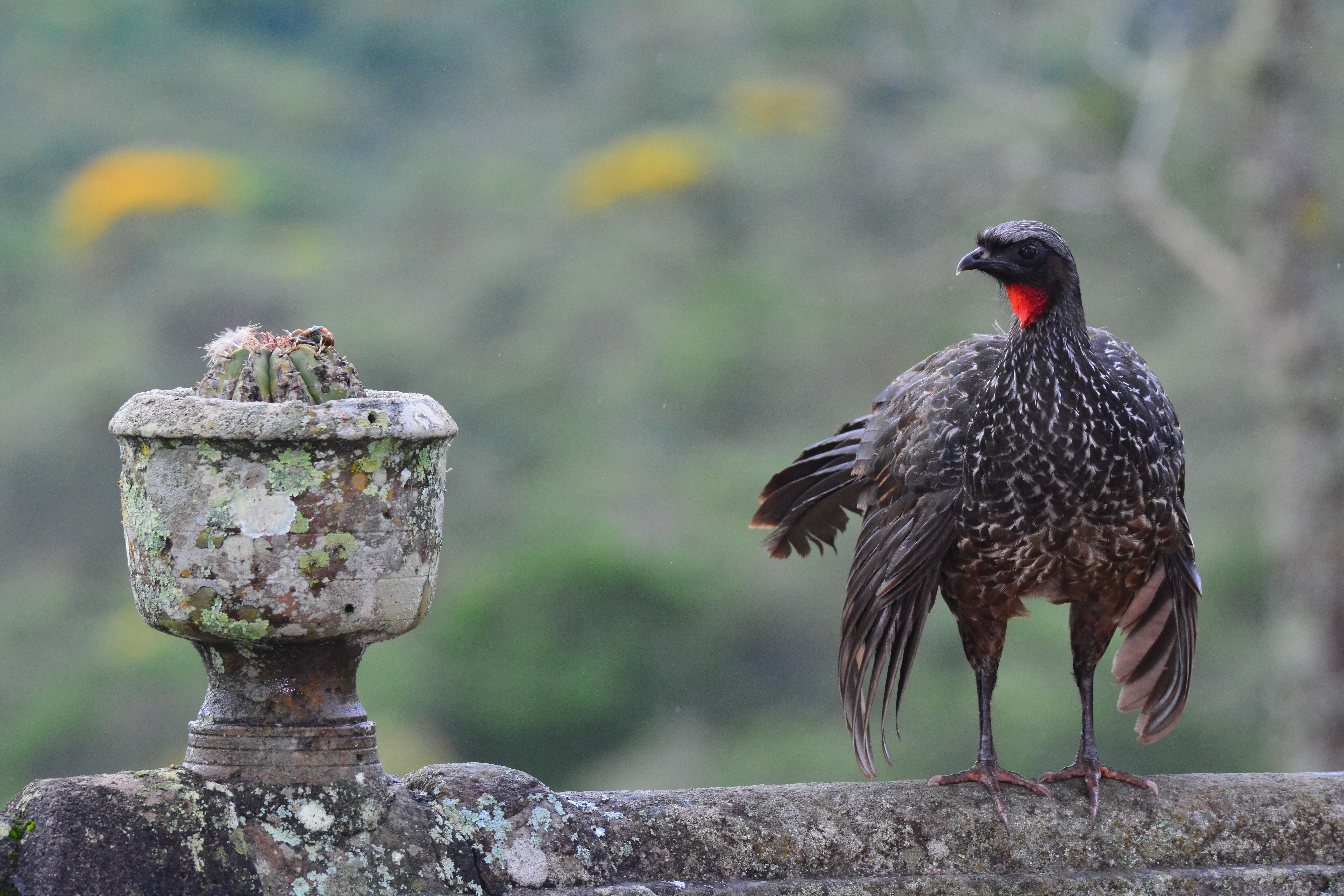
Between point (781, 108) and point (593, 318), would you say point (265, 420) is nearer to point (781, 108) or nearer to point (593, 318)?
point (593, 318)

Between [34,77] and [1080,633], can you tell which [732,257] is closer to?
[34,77]

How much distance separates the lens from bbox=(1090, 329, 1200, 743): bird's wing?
11.9 feet

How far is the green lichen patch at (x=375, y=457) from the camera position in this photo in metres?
2.77

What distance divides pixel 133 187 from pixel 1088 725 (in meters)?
18.4

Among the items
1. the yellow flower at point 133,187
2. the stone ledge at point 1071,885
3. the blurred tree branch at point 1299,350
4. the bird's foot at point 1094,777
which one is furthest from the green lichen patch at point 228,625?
the yellow flower at point 133,187

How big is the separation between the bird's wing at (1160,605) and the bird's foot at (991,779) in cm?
40

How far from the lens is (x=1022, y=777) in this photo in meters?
3.51

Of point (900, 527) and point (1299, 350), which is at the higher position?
point (1299, 350)

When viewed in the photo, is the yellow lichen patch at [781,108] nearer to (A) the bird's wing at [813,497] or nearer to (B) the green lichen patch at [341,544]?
(A) the bird's wing at [813,497]

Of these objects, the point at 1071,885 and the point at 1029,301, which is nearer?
the point at 1071,885

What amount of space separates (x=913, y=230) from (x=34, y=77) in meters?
11.4

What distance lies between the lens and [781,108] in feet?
69.0

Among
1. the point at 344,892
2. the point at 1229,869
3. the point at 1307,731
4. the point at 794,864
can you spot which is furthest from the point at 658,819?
the point at 1307,731

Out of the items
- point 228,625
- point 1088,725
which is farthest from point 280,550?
point 1088,725
